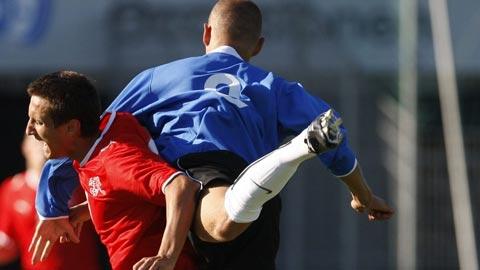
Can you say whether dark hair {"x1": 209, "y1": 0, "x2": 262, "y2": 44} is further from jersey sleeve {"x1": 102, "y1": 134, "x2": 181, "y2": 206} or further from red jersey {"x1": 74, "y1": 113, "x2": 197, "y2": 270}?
jersey sleeve {"x1": 102, "y1": 134, "x2": 181, "y2": 206}

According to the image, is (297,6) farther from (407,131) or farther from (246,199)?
(246,199)

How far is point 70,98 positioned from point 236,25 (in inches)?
32.7

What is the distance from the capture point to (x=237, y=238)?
5301 millimetres

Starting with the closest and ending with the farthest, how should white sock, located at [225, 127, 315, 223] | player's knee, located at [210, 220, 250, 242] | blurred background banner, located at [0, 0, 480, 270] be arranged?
white sock, located at [225, 127, 315, 223]
player's knee, located at [210, 220, 250, 242]
blurred background banner, located at [0, 0, 480, 270]

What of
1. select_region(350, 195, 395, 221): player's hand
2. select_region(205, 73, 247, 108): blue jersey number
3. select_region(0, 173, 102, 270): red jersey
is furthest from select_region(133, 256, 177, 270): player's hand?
select_region(0, 173, 102, 270): red jersey

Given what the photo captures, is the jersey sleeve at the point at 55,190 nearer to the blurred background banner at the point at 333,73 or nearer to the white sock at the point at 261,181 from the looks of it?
the white sock at the point at 261,181

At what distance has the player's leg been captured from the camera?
4.45 metres

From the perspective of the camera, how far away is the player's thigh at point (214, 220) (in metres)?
4.95

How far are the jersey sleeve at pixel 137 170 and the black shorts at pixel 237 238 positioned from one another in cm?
14

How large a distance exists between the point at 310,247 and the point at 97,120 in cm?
923

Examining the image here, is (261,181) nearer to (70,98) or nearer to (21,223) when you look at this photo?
(70,98)

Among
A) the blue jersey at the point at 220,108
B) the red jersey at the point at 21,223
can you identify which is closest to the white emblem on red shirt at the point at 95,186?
the blue jersey at the point at 220,108

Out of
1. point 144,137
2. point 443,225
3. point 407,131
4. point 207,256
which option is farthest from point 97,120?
point 443,225

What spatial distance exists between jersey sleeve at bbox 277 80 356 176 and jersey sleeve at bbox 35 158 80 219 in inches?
37.5
